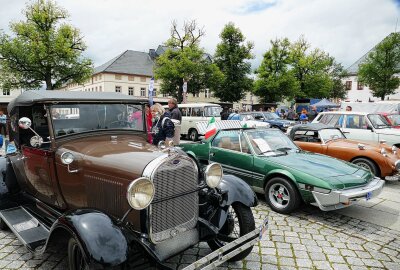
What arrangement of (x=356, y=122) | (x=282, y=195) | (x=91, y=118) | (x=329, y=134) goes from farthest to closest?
(x=356, y=122)
(x=329, y=134)
(x=282, y=195)
(x=91, y=118)

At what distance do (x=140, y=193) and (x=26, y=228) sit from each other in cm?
197

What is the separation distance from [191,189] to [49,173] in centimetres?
189

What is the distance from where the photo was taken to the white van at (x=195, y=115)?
1628 centimetres

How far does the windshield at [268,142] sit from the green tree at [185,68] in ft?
92.9

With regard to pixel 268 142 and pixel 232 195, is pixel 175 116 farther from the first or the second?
pixel 232 195

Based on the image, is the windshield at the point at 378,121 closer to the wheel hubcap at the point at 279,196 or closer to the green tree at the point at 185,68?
the wheel hubcap at the point at 279,196

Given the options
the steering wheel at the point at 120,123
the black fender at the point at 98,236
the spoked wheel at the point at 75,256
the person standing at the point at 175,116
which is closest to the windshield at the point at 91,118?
the steering wheel at the point at 120,123

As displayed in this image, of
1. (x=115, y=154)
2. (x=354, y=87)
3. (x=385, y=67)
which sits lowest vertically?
(x=115, y=154)

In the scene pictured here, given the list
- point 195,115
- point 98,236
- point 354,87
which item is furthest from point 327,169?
point 354,87

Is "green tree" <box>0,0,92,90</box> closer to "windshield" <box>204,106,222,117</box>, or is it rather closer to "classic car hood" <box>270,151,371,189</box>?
"windshield" <box>204,106,222,117</box>

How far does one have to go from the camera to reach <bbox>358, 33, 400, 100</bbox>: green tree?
104 feet

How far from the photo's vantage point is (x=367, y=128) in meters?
9.39

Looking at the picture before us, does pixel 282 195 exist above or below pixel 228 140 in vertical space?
below

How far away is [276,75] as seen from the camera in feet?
121
